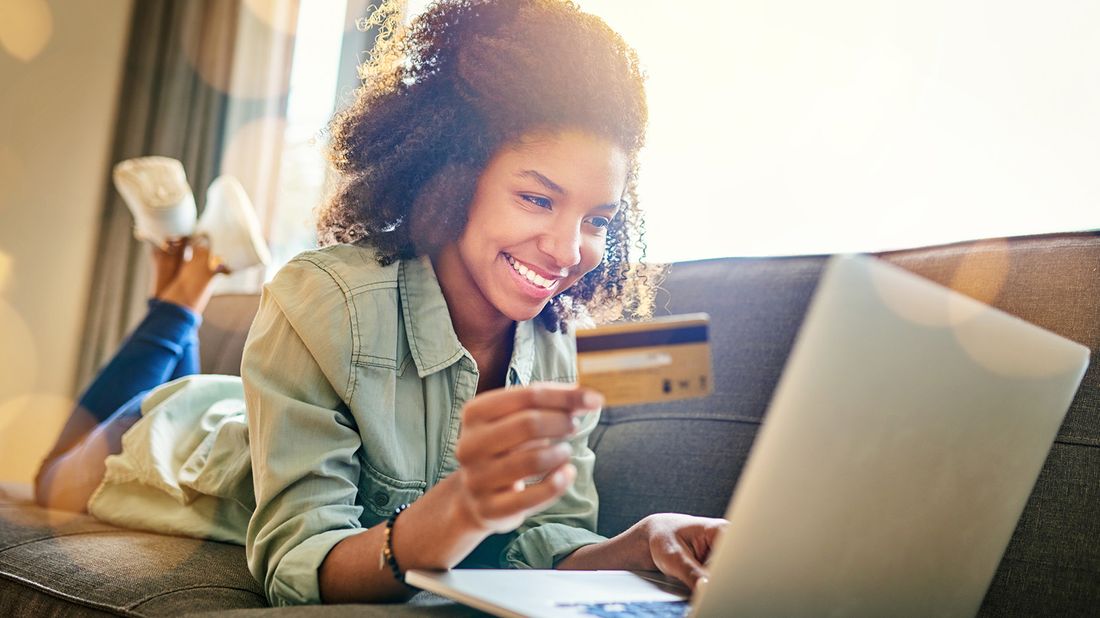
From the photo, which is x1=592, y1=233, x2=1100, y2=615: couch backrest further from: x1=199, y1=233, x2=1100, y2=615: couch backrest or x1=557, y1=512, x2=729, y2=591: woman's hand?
x1=557, y1=512, x2=729, y2=591: woman's hand

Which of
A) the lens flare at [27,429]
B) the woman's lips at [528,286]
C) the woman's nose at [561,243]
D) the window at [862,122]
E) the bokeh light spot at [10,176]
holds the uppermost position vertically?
the window at [862,122]

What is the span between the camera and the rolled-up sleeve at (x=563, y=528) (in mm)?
1196

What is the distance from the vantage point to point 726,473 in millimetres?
1381

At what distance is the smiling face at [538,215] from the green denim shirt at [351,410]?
0.09 metres

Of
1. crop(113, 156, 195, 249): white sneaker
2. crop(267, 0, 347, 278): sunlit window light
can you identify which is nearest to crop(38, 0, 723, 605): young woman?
crop(113, 156, 195, 249): white sneaker

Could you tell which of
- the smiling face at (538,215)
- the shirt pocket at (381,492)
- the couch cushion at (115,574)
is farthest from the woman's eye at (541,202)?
the couch cushion at (115,574)

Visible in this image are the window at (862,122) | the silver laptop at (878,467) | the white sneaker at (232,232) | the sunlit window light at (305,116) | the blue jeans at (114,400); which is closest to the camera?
the silver laptop at (878,467)

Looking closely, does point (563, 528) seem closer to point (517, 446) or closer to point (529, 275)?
point (529, 275)

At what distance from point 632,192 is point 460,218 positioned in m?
0.36

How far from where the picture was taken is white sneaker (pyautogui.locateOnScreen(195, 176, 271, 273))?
7.54ft

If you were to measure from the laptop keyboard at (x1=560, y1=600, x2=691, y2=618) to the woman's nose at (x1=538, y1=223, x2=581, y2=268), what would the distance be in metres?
0.43

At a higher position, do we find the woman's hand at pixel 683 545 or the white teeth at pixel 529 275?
the white teeth at pixel 529 275

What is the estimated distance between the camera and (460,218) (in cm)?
121

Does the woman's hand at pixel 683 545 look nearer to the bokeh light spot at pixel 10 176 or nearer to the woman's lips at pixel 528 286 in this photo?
the woman's lips at pixel 528 286
